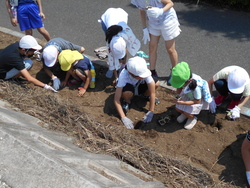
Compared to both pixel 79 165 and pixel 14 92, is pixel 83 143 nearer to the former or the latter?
pixel 79 165

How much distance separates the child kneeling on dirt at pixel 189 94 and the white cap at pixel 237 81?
31 cm

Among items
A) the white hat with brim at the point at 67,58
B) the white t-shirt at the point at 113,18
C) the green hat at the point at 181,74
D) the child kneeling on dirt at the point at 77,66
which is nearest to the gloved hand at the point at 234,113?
the green hat at the point at 181,74

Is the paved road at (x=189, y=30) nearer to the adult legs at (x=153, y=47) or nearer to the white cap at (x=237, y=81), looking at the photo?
the adult legs at (x=153, y=47)

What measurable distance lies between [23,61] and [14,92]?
2.32ft

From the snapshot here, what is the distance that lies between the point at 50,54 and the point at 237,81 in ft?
8.77

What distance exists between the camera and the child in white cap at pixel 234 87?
3555mm

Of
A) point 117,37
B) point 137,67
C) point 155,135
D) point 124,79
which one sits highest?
point 117,37

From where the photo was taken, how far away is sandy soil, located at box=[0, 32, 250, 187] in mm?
2982

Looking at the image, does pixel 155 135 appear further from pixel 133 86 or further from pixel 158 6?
pixel 158 6

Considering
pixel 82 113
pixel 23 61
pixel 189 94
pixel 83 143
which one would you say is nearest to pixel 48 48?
pixel 23 61

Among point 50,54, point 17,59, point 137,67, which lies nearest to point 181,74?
point 137,67

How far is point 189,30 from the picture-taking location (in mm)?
5777

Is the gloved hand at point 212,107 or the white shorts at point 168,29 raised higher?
the white shorts at point 168,29

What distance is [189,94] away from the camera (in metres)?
3.57
